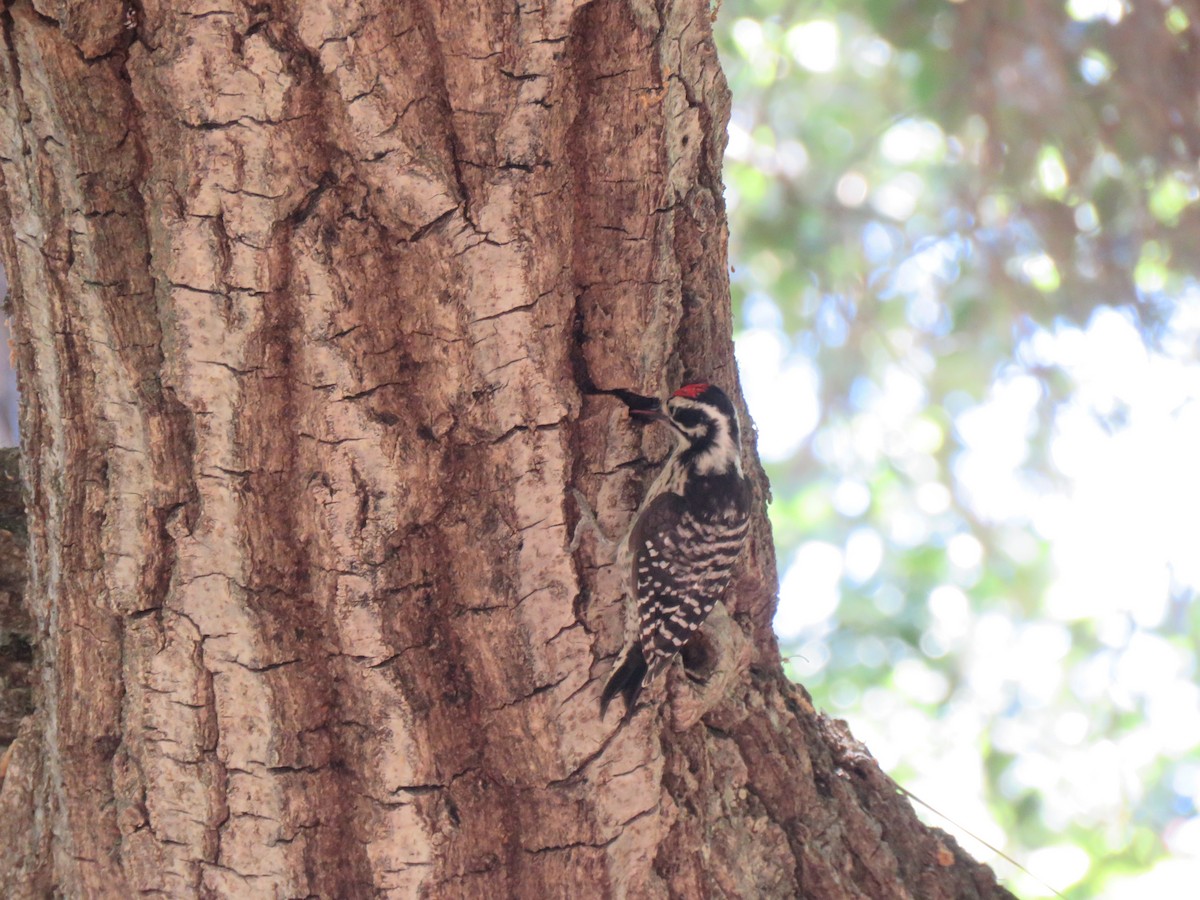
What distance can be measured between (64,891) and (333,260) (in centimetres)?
130

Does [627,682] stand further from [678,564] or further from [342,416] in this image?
[342,416]

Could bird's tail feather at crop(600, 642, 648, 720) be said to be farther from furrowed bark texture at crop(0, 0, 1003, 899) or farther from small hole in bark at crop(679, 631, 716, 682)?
small hole in bark at crop(679, 631, 716, 682)

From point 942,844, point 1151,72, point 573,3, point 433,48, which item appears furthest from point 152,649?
point 1151,72

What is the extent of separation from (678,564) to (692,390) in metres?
0.38

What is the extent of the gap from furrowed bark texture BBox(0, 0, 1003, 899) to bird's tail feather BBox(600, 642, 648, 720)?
0.10 feet

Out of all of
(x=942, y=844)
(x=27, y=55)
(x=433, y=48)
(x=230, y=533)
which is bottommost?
(x=942, y=844)

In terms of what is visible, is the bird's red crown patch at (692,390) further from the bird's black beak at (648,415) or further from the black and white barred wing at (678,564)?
the black and white barred wing at (678,564)

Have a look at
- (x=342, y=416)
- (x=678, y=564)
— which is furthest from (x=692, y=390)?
(x=342, y=416)

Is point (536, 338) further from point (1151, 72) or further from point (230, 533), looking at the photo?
point (1151, 72)

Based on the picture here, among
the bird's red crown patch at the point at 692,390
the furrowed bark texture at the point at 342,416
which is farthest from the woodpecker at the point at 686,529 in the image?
the furrowed bark texture at the point at 342,416

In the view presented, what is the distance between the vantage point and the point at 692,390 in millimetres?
2076

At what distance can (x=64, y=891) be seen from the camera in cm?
189

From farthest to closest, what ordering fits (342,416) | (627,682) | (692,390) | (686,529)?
1. (686,529)
2. (692,390)
3. (627,682)
4. (342,416)

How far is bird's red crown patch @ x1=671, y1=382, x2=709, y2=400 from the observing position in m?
2.05
